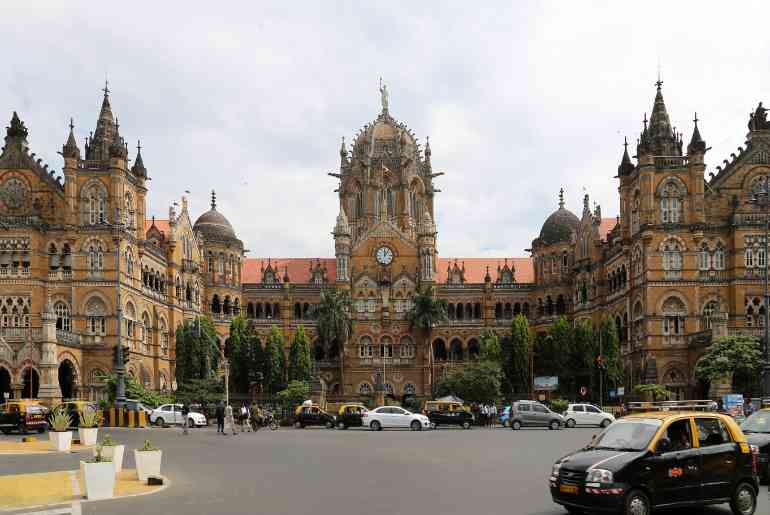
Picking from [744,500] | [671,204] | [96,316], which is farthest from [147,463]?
[671,204]

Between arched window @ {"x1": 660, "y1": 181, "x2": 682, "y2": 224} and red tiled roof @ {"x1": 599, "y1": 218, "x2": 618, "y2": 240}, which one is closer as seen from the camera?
arched window @ {"x1": 660, "y1": 181, "x2": 682, "y2": 224}

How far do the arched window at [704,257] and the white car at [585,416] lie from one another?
19.0 m

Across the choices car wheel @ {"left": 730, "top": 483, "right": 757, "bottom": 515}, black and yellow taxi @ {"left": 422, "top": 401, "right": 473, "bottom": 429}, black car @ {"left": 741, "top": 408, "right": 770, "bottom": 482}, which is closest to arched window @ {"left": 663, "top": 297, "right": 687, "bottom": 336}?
black and yellow taxi @ {"left": 422, "top": 401, "right": 473, "bottom": 429}

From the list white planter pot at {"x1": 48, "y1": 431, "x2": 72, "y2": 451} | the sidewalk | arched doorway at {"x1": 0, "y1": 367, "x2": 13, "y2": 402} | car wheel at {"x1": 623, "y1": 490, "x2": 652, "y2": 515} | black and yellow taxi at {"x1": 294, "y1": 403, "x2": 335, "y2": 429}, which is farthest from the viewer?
arched doorway at {"x1": 0, "y1": 367, "x2": 13, "y2": 402}

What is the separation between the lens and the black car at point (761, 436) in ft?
68.9

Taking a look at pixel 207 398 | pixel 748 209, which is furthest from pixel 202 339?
pixel 748 209

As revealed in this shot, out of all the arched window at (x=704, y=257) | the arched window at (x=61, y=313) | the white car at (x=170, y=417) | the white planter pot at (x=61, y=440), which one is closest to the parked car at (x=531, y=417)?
the white car at (x=170, y=417)

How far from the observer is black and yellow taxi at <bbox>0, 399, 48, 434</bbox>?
140 ft

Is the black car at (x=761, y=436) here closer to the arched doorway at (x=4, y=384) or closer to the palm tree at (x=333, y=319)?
the arched doorway at (x=4, y=384)

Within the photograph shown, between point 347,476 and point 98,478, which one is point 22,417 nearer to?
point 347,476

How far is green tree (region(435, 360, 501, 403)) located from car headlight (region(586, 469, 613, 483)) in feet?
184

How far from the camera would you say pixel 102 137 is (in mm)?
68938

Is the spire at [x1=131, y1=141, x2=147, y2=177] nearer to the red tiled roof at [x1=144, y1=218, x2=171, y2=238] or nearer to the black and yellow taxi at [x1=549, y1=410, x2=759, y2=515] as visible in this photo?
the red tiled roof at [x1=144, y1=218, x2=171, y2=238]

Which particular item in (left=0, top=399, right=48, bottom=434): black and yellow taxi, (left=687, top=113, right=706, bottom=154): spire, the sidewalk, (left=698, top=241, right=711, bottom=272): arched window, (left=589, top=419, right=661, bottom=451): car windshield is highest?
(left=687, top=113, right=706, bottom=154): spire
